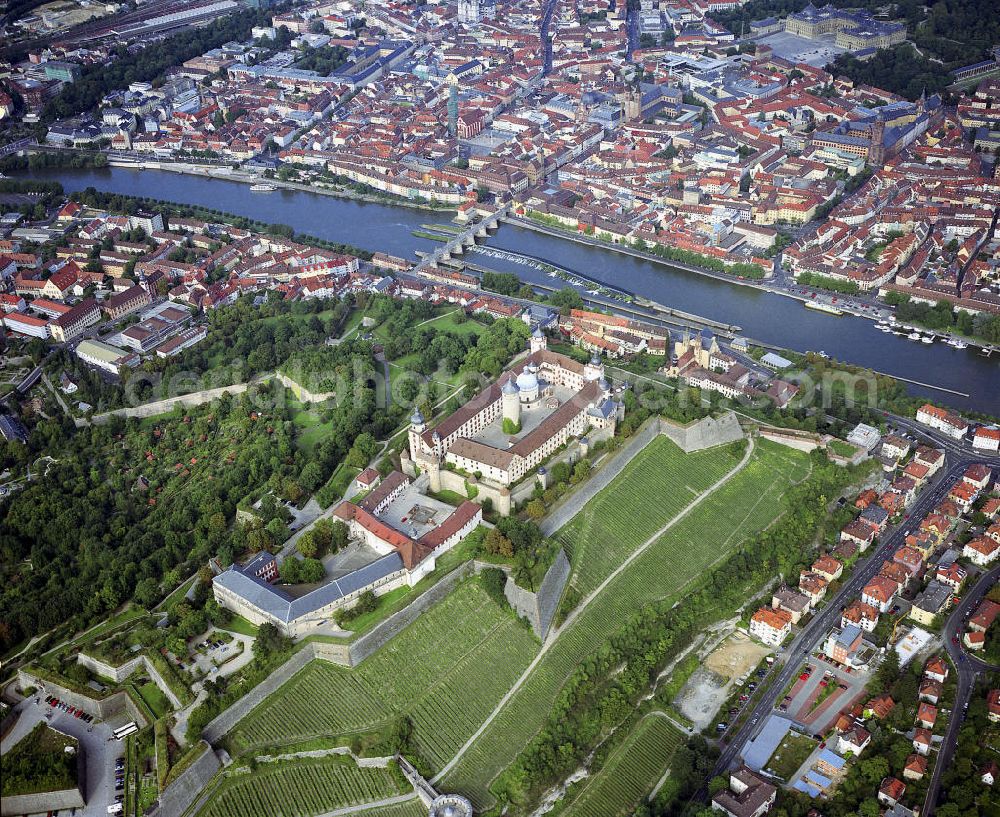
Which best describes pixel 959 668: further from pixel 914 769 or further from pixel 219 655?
pixel 219 655

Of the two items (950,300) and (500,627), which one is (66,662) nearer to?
(500,627)

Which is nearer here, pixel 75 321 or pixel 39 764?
pixel 39 764

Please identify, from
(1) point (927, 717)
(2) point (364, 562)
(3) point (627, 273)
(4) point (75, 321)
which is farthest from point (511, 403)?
(4) point (75, 321)

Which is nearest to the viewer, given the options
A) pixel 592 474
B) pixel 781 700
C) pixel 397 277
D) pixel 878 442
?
pixel 781 700

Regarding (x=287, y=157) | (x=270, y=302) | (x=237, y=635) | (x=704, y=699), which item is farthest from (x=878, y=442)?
(x=287, y=157)

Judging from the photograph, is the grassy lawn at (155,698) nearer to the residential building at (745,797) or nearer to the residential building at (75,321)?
the residential building at (745,797)

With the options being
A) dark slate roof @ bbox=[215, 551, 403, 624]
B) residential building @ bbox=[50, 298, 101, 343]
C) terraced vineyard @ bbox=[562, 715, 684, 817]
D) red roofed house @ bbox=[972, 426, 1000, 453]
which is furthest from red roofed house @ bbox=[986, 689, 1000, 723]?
residential building @ bbox=[50, 298, 101, 343]

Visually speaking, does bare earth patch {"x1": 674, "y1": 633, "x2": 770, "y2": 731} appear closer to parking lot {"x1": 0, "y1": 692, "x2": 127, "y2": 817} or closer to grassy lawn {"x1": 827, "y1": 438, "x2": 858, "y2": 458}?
grassy lawn {"x1": 827, "y1": 438, "x2": 858, "y2": 458}
